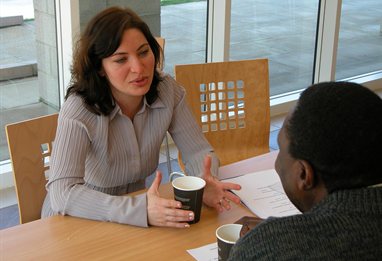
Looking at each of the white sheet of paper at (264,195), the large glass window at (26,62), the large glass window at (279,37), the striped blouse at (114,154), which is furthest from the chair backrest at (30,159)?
the large glass window at (279,37)

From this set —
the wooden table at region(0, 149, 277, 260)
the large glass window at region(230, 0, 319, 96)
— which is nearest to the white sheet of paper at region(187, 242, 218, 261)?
the wooden table at region(0, 149, 277, 260)

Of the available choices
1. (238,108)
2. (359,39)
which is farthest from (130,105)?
(359,39)

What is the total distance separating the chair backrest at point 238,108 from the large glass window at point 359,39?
9.02ft

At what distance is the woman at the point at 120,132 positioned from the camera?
1.75 m

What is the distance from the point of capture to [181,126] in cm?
222

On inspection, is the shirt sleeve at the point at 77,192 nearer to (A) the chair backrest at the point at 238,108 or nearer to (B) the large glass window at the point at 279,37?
(A) the chair backrest at the point at 238,108

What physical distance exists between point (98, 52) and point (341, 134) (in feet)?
3.86

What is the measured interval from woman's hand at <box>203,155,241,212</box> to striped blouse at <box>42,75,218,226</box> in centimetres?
18

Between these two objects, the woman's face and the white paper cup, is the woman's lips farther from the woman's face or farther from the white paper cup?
the white paper cup

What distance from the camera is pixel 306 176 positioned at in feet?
3.50

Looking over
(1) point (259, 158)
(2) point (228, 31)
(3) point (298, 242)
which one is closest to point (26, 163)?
(1) point (259, 158)

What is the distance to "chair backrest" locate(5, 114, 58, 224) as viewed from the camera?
6.20 feet

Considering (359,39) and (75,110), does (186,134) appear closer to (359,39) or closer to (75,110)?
(75,110)

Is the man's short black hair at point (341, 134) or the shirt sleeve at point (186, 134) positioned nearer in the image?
the man's short black hair at point (341, 134)
